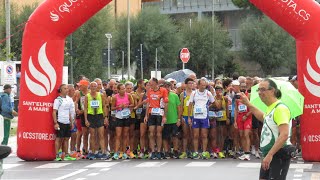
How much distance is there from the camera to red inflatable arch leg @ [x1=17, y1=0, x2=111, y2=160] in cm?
1786

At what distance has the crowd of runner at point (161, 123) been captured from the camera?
720 inches

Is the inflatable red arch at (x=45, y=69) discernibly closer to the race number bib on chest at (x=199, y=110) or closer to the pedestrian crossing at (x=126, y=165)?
the pedestrian crossing at (x=126, y=165)

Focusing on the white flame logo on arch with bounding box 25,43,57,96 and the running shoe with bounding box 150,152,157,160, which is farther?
the running shoe with bounding box 150,152,157,160

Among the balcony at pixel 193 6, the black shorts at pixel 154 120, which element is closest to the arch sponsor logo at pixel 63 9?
the black shorts at pixel 154 120

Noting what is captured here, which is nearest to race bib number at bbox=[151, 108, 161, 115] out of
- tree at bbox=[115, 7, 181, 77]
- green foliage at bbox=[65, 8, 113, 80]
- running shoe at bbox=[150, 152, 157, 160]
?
running shoe at bbox=[150, 152, 157, 160]

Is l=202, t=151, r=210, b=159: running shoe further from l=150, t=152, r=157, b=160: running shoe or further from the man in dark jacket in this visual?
the man in dark jacket

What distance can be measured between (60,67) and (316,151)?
5.83 meters

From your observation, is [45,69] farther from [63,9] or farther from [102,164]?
[102,164]

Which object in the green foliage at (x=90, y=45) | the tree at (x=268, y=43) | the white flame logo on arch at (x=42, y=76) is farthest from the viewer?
the tree at (x=268, y=43)

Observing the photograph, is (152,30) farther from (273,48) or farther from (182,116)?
(182,116)

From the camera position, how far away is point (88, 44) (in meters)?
58.6

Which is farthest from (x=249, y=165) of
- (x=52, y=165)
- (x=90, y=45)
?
(x=90, y=45)

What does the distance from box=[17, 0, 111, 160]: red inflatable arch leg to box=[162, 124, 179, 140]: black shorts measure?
2504mm

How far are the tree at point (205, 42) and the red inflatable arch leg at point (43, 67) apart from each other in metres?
53.3
